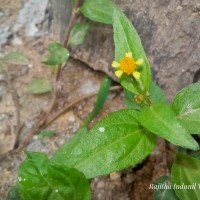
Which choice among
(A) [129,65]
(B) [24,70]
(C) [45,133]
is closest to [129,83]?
(A) [129,65]

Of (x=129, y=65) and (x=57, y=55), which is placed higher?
(x=129, y=65)

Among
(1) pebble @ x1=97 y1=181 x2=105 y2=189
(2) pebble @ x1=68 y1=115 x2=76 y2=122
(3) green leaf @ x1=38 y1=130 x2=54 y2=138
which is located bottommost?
(1) pebble @ x1=97 y1=181 x2=105 y2=189

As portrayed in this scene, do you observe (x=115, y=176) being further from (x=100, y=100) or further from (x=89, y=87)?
(x=89, y=87)

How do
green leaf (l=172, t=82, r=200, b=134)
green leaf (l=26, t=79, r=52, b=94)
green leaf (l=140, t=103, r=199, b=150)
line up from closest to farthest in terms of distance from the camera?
green leaf (l=140, t=103, r=199, b=150) → green leaf (l=172, t=82, r=200, b=134) → green leaf (l=26, t=79, r=52, b=94)

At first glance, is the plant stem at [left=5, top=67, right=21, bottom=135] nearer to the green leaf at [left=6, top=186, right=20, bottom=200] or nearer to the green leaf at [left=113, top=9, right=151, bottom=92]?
the green leaf at [left=6, top=186, right=20, bottom=200]

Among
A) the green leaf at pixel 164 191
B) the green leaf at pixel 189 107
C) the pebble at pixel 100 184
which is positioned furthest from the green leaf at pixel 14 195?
the green leaf at pixel 189 107

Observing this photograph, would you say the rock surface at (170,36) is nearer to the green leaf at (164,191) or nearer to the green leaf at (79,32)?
the green leaf at (79,32)

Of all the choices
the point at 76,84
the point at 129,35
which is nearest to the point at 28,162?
the point at 129,35

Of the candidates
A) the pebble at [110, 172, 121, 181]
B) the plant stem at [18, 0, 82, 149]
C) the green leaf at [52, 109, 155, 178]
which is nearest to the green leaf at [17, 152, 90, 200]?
the green leaf at [52, 109, 155, 178]
